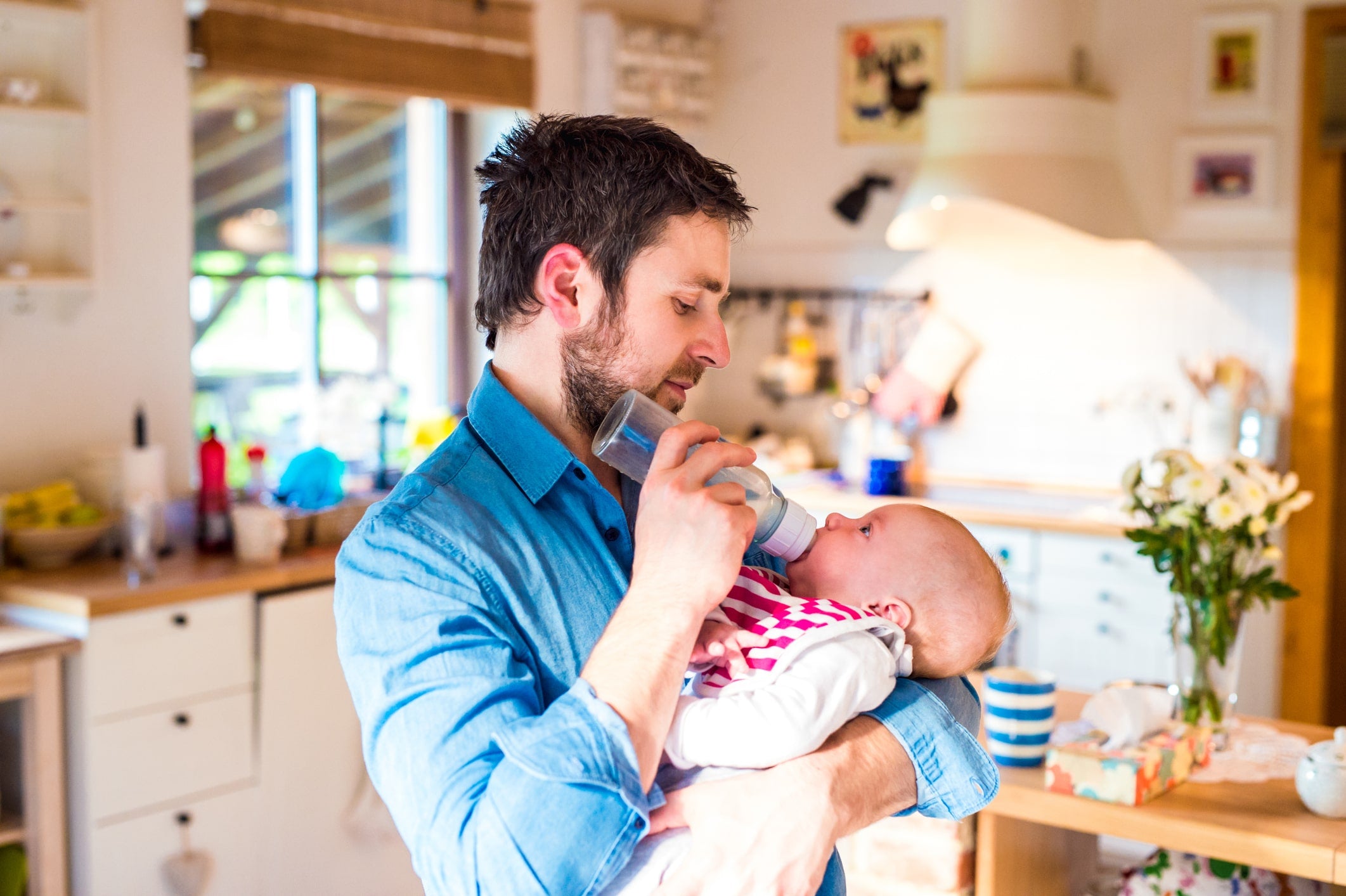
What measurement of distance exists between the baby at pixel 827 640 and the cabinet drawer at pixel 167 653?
6.13ft

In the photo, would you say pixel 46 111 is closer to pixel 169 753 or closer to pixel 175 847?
pixel 169 753

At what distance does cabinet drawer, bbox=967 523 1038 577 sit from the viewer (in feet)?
12.8

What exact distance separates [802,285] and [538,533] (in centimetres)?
386

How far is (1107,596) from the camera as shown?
3.80 meters

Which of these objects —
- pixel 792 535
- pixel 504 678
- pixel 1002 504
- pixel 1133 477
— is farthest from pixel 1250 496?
pixel 1002 504

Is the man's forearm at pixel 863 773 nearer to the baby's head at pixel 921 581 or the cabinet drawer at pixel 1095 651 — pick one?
the baby's head at pixel 921 581

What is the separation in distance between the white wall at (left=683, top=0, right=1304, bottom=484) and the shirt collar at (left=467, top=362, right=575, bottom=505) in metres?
3.46

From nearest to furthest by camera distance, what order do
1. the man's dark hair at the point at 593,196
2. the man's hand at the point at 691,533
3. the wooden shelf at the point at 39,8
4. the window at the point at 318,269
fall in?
the man's hand at the point at 691,533, the man's dark hair at the point at 593,196, the wooden shelf at the point at 39,8, the window at the point at 318,269

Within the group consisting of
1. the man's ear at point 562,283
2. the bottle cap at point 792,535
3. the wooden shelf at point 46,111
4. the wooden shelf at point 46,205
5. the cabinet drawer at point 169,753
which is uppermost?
the wooden shelf at point 46,111

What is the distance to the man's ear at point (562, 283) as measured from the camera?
1.15 metres

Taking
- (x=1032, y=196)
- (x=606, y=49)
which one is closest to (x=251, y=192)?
(x=606, y=49)

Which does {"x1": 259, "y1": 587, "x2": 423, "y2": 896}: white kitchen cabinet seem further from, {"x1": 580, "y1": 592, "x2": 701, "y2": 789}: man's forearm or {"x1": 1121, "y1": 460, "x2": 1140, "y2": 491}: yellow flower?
{"x1": 580, "y1": 592, "x2": 701, "y2": 789}: man's forearm

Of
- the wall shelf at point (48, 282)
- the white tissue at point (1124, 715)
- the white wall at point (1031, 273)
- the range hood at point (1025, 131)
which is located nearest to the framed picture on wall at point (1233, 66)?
the white wall at point (1031, 273)

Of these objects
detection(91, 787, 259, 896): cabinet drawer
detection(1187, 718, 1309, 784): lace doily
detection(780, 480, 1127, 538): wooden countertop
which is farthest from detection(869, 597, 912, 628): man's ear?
detection(780, 480, 1127, 538): wooden countertop
